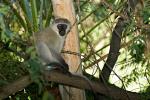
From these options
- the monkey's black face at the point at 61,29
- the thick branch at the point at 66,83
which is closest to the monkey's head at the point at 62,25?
the monkey's black face at the point at 61,29

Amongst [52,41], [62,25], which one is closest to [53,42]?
[52,41]

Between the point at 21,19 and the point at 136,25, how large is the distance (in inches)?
68.6

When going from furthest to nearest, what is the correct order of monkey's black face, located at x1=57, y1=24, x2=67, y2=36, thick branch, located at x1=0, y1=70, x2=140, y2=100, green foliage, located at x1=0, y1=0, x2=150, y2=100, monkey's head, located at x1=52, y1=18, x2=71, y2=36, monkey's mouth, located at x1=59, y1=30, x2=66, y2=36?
monkey's mouth, located at x1=59, y1=30, x2=66, y2=36 < monkey's black face, located at x1=57, y1=24, x2=67, y2=36 < monkey's head, located at x1=52, y1=18, x2=71, y2=36 < green foliage, located at x1=0, y1=0, x2=150, y2=100 < thick branch, located at x1=0, y1=70, x2=140, y2=100

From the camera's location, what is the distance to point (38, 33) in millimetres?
4137

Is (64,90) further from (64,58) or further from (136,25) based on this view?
(136,25)

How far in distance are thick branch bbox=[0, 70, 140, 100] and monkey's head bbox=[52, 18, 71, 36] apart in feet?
2.38

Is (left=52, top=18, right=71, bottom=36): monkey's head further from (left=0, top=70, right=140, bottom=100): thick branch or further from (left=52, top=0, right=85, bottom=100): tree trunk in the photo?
(left=0, top=70, right=140, bottom=100): thick branch

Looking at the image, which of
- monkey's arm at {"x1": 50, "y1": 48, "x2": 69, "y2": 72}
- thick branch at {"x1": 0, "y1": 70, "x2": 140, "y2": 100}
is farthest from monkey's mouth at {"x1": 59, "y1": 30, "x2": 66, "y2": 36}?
thick branch at {"x1": 0, "y1": 70, "x2": 140, "y2": 100}

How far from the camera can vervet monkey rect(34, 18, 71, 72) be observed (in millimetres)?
3756

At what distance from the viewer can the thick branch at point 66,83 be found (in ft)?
9.29

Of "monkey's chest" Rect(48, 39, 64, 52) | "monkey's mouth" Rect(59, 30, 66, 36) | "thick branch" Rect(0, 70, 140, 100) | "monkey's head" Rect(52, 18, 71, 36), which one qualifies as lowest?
"thick branch" Rect(0, 70, 140, 100)

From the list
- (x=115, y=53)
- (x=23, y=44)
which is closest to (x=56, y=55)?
(x=23, y=44)

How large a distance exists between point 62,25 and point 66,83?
3.15ft

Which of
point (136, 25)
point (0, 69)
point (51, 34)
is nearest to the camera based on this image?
point (136, 25)
